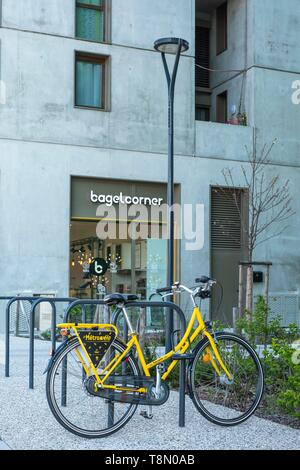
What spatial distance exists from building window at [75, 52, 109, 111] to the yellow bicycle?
1330 cm

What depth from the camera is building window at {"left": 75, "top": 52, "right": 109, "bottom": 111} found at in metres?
18.8

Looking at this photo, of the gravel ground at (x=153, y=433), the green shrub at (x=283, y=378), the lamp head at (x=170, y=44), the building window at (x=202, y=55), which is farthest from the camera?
the building window at (x=202, y=55)

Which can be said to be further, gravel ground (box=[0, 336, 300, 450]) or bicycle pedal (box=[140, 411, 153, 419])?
bicycle pedal (box=[140, 411, 153, 419])

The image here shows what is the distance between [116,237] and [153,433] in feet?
44.0

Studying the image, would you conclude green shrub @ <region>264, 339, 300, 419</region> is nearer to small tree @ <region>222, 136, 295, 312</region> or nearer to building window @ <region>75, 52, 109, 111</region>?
building window @ <region>75, 52, 109, 111</region>

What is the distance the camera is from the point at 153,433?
18.7 feet

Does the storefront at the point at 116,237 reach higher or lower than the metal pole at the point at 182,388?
higher

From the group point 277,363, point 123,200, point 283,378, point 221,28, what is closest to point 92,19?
point 123,200

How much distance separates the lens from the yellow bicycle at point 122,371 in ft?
18.3

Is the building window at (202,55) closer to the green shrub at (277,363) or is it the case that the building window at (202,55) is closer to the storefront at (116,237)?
the storefront at (116,237)

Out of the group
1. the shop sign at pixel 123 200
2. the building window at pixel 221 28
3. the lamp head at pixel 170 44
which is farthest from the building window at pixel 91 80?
the lamp head at pixel 170 44

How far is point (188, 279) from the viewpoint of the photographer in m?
19.6

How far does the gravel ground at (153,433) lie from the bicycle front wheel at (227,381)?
0.45 ft

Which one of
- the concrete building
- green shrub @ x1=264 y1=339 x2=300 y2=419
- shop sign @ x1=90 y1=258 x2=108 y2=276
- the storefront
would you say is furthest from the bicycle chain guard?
shop sign @ x1=90 y1=258 x2=108 y2=276
